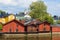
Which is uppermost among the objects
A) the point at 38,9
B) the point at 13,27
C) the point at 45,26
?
the point at 38,9

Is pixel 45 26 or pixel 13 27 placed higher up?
pixel 45 26

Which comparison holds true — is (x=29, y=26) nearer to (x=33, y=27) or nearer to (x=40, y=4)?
(x=33, y=27)

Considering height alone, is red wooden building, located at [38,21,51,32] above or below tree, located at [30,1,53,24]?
below

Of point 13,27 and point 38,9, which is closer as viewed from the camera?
point 13,27

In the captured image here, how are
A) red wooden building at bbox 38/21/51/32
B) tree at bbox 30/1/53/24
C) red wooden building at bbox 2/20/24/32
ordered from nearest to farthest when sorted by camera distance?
1. red wooden building at bbox 2/20/24/32
2. red wooden building at bbox 38/21/51/32
3. tree at bbox 30/1/53/24

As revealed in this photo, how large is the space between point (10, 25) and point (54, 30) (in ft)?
31.3

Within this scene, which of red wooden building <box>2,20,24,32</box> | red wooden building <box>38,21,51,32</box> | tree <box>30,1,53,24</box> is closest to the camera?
red wooden building <box>2,20,24,32</box>

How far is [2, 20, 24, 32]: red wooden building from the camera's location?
5028cm

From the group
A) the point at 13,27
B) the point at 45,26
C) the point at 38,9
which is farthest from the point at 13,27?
the point at 38,9

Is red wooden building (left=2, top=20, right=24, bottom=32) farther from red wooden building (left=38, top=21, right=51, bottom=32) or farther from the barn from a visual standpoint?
red wooden building (left=38, top=21, right=51, bottom=32)

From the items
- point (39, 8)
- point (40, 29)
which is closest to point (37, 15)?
point (39, 8)

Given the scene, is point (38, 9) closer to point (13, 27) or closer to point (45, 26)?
point (45, 26)

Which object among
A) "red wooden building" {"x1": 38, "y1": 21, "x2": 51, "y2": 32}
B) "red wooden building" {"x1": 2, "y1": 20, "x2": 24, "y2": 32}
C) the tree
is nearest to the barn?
"red wooden building" {"x1": 2, "y1": 20, "x2": 24, "y2": 32}

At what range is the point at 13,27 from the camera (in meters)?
51.0
